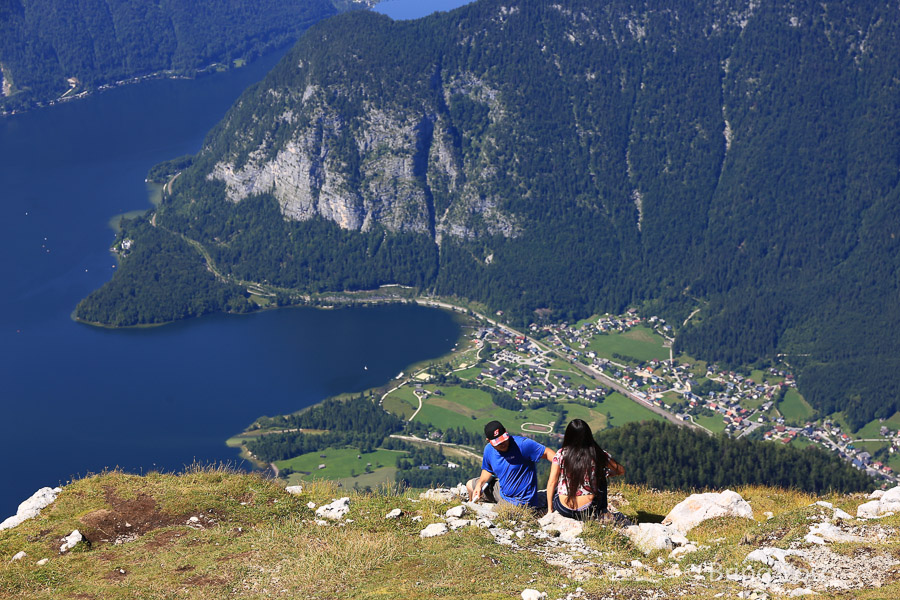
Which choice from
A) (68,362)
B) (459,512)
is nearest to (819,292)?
(68,362)

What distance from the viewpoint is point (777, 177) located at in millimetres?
191750

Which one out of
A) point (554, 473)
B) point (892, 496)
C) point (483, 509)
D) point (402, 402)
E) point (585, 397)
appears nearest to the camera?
point (554, 473)

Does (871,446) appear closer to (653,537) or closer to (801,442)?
(801,442)

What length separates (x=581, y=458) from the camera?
970 inches

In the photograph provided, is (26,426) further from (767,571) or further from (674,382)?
(767,571)

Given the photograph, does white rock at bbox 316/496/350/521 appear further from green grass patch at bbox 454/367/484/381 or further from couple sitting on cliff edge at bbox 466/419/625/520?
green grass patch at bbox 454/367/484/381

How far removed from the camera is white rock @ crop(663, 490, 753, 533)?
28.6 meters

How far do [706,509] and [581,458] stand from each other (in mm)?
6446

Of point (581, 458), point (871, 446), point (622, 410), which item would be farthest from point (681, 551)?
point (622, 410)

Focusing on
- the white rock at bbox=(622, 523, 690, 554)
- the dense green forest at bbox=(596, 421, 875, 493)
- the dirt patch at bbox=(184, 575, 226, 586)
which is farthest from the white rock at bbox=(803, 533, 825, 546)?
the dense green forest at bbox=(596, 421, 875, 493)

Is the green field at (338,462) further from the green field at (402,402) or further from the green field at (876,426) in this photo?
the green field at (876,426)

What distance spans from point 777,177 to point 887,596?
182 meters

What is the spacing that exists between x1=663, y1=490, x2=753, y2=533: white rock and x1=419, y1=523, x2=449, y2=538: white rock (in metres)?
6.94

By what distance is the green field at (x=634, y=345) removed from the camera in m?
152
